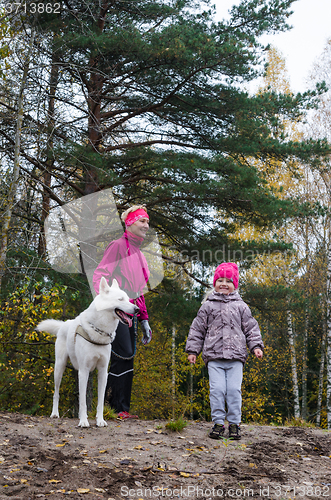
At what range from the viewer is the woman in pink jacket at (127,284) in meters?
4.70

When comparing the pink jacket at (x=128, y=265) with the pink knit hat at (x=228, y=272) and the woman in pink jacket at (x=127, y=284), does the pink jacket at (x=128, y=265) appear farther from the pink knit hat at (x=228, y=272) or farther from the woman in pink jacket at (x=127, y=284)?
the pink knit hat at (x=228, y=272)

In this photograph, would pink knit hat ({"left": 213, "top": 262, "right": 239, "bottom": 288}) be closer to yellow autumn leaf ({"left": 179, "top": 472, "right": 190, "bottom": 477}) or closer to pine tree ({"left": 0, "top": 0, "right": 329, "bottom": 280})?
yellow autumn leaf ({"left": 179, "top": 472, "right": 190, "bottom": 477})

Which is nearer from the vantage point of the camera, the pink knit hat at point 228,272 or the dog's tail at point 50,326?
the pink knit hat at point 228,272

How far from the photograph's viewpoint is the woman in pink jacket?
15.4 feet

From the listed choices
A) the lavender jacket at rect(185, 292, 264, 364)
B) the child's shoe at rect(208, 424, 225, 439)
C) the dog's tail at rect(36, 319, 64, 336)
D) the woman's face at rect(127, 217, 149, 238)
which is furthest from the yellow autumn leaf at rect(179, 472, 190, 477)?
the woman's face at rect(127, 217, 149, 238)

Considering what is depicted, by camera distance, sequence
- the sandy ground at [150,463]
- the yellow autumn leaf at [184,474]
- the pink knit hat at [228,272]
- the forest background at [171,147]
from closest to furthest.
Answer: the sandy ground at [150,463] < the yellow autumn leaf at [184,474] < the pink knit hat at [228,272] < the forest background at [171,147]

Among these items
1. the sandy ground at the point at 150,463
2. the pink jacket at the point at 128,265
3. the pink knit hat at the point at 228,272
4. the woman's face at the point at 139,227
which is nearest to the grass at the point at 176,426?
the sandy ground at the point at 150,463

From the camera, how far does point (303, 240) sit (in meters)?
16.8

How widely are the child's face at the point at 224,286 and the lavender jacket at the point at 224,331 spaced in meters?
0.05

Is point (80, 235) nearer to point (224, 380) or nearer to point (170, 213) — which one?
point (170, 213)

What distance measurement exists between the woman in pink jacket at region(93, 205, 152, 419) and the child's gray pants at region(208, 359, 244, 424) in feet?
3.22

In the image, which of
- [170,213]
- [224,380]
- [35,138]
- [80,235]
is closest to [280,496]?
[224,380]

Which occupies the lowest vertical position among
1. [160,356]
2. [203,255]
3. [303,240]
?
[160,356]

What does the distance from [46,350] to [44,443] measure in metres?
8.48
